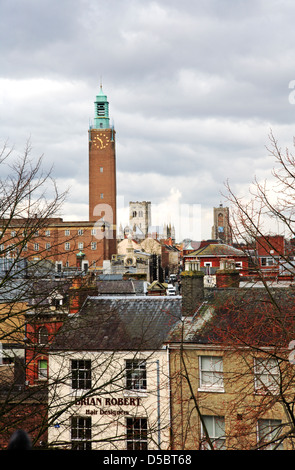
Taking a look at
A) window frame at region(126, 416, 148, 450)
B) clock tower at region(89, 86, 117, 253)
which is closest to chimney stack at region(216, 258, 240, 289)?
window frame at region(126, 416, 148, 450)

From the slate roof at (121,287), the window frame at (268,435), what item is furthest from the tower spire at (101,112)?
the window frame at (268,435)

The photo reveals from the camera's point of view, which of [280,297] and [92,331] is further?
[92,331]

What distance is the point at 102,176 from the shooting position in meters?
119

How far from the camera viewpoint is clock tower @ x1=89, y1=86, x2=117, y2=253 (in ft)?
382

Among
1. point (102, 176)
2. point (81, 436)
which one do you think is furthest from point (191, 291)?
Result: point (102, 176)

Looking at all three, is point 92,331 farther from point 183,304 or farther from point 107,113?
point 107,113

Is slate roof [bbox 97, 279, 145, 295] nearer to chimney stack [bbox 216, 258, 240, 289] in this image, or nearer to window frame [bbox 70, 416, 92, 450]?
chimney stack [bbox 216, 258, 240, 289]

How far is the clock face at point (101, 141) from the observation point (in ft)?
396

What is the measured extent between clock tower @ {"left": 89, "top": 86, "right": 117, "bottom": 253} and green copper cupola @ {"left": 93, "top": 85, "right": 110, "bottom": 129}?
240 cm
